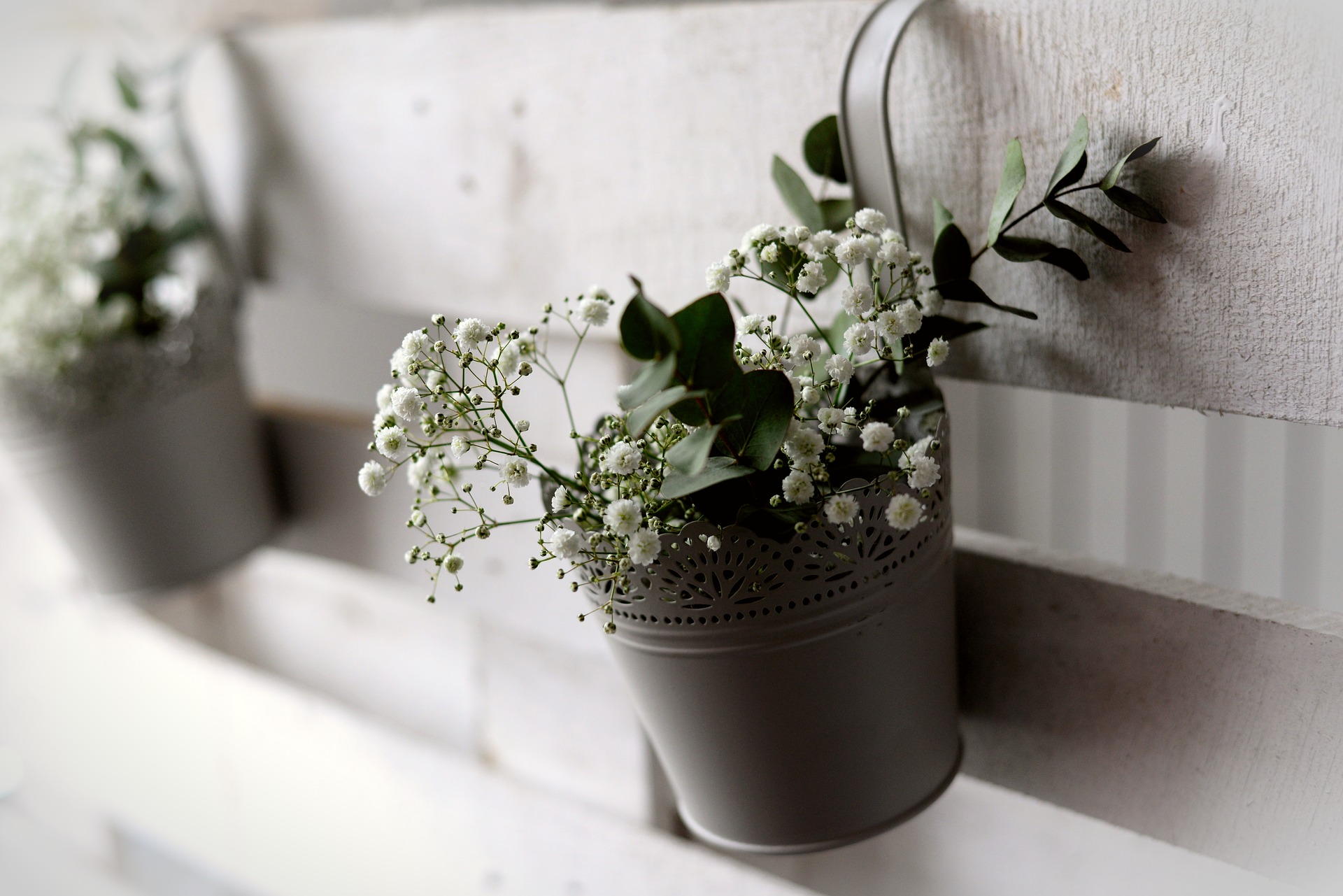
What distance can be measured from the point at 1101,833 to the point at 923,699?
1.47ft

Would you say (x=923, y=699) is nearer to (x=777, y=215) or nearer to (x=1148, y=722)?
(x=1148, y=722)

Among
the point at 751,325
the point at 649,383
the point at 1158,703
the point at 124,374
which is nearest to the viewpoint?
the point at 649,383

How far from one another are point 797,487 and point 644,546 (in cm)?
8

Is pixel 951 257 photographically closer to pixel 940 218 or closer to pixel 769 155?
pixel 940 218

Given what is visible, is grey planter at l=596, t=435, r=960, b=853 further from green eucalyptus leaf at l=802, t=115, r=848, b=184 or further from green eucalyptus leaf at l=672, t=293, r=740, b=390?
green eucalyptus leaf at l=802, t=115, r=848, b=184

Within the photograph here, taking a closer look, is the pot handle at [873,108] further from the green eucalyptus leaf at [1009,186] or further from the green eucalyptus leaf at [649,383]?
the green eucalyptus leaf at [649,383]

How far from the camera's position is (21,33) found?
4.37ft

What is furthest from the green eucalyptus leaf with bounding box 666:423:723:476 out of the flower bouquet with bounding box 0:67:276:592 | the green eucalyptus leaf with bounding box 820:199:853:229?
the flower bouquet with bounding box 0:67:276:592

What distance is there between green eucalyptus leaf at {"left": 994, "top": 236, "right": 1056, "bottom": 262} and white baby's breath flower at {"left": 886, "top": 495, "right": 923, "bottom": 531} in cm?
15

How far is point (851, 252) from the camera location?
52cm

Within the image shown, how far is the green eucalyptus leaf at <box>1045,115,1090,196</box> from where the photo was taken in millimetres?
528

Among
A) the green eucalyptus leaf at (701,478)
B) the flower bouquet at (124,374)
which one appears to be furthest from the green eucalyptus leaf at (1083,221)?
the flower bouquet at (124,374)

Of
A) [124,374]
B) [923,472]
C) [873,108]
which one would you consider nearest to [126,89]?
[124,374]

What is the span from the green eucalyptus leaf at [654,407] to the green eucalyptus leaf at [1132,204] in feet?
0.77
